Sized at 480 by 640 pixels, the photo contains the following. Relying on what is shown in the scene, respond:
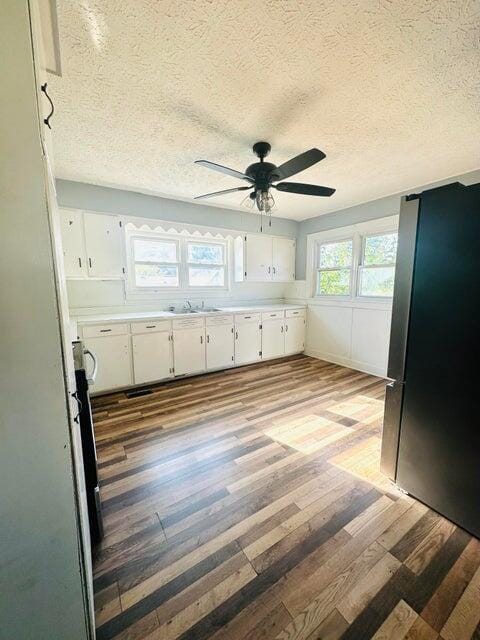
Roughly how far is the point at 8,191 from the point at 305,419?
2.68 m

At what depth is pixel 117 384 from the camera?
125 inches

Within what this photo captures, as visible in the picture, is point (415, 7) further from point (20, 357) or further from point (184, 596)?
point (184, 596)

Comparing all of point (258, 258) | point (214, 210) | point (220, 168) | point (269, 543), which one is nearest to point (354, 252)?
Answer: point (258, 258)

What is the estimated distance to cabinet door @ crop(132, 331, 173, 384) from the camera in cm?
329

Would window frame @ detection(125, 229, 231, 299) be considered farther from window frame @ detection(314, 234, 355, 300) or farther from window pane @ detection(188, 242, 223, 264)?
window frame @ detection(314, 234, 355, 300)

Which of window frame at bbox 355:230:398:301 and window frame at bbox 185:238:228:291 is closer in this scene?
window frame at bbox 355:230:398:301

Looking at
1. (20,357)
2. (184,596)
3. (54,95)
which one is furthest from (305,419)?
(54,95)

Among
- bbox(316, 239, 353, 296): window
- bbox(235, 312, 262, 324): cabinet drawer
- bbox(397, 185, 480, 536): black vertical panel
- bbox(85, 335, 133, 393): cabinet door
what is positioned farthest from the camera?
bbox(316, 239, 353, 296): window

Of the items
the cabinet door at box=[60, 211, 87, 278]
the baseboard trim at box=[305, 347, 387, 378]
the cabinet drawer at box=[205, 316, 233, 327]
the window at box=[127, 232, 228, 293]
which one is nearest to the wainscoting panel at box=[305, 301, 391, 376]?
the baseboard trim at box=[305, 347, 387, 378]

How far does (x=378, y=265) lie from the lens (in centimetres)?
380

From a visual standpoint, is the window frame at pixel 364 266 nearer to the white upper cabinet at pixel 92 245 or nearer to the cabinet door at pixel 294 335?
the cabinet door at pixel 294 335

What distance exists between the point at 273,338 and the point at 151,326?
6.95 ft

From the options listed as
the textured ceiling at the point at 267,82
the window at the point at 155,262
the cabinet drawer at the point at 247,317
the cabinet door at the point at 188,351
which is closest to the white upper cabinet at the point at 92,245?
the window at the point at 155,262

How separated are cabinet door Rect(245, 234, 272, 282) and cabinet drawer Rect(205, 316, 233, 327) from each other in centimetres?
97
